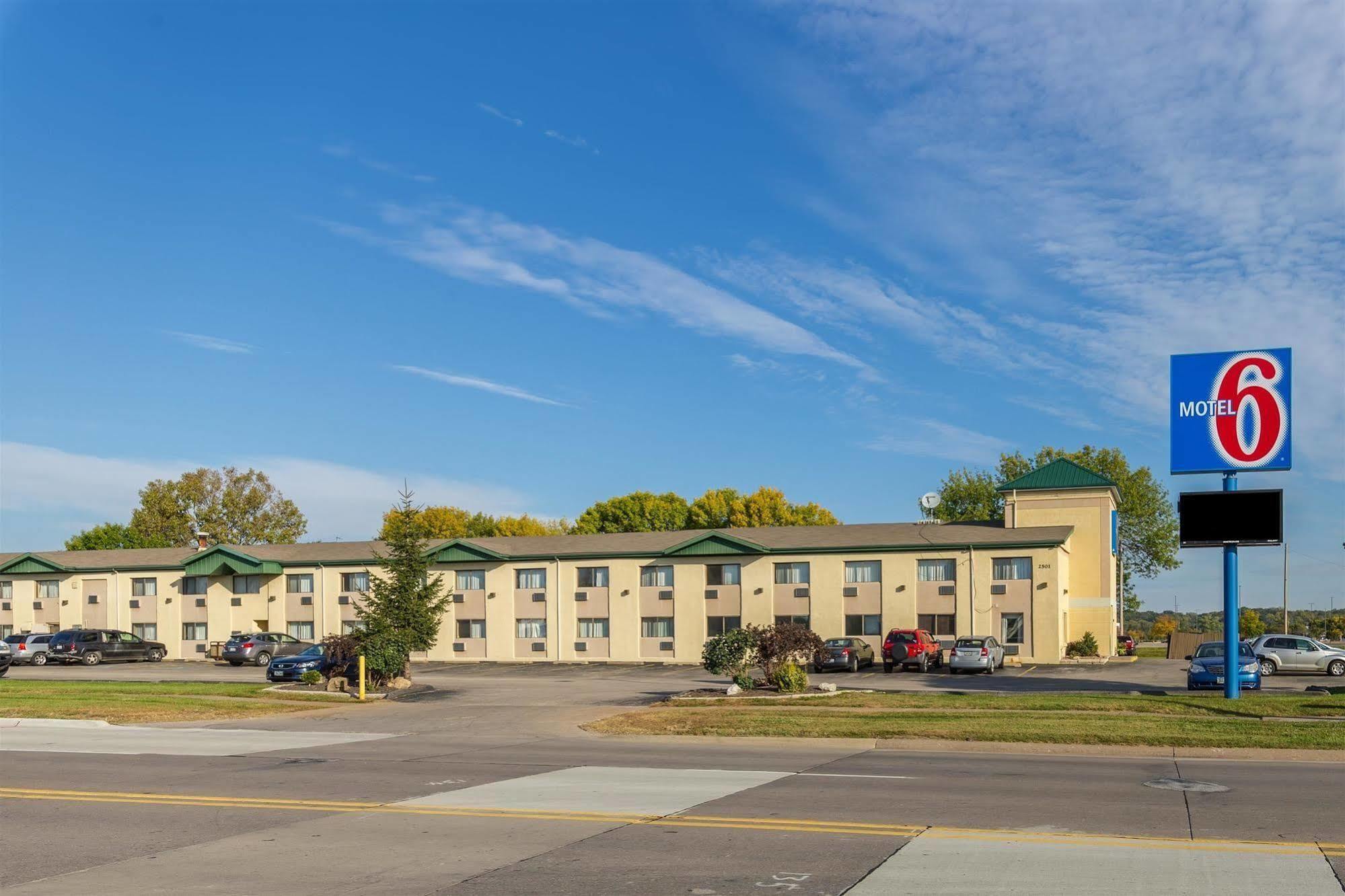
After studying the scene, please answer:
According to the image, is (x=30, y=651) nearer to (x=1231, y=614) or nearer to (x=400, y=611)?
(x=400, y=611)

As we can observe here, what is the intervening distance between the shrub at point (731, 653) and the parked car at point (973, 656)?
44.7ft

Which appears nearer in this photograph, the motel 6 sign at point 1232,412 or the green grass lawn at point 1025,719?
the green grass lawn at point 1025,719

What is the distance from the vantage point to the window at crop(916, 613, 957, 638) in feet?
163

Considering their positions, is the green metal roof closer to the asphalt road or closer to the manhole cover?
the asphalt road

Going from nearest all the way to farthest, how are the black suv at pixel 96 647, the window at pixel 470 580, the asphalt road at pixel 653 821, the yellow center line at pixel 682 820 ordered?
the asphalt road at pixel 653 821 → the yellow center line at pixel 682 820 → the black suv at pixel 96 647 → the window at pixel 470 580

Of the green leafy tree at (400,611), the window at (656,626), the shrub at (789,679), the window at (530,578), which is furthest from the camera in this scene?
the window at (530,578)

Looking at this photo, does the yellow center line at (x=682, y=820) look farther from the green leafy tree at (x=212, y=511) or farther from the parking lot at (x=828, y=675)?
the green leafy tree at (x=212, y=511)

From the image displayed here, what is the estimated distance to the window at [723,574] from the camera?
174ft

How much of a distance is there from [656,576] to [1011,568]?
51.1 feet

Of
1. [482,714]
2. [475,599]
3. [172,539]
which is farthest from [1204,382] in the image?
[172,539]

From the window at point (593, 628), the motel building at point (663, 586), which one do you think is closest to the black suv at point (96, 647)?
the motel building at point (663, 586)

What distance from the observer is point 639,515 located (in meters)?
107

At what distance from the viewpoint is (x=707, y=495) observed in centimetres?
10538

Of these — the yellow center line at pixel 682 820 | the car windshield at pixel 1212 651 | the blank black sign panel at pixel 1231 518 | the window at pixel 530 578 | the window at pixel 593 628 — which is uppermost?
the blank black sign panel at pixel 1231 518
